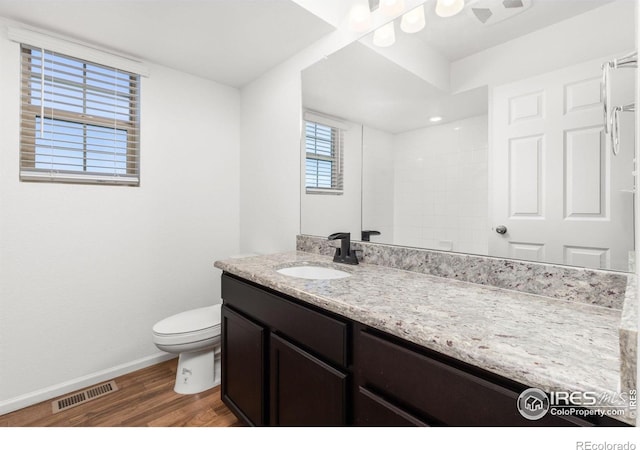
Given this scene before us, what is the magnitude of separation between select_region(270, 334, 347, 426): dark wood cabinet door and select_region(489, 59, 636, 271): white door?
0.78 metres

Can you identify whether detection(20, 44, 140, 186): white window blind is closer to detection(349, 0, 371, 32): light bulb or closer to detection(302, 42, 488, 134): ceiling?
detection(302, 42, 488, 134): ceiling

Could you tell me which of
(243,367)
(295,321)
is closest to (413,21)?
(295,321)

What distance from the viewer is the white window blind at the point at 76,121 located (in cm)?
174

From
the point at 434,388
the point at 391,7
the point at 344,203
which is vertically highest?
the point at 391,7

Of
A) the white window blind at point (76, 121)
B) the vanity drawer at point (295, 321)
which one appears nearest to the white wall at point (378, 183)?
the vanity drawer at point (295, 321)

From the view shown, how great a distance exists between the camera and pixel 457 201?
1273mm

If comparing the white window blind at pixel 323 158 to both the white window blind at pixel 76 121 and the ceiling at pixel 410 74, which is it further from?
the white window blind at pixel 76 121

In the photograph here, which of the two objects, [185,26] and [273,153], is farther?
[273,153]

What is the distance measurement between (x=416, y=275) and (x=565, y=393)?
0.81 m

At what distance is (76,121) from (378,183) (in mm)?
1925

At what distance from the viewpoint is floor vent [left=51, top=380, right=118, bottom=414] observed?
1716mm

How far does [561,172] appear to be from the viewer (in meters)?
0.98

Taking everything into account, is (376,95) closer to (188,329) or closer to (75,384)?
(188,329)

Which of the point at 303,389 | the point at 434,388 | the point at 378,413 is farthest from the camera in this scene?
the point at 303,389
